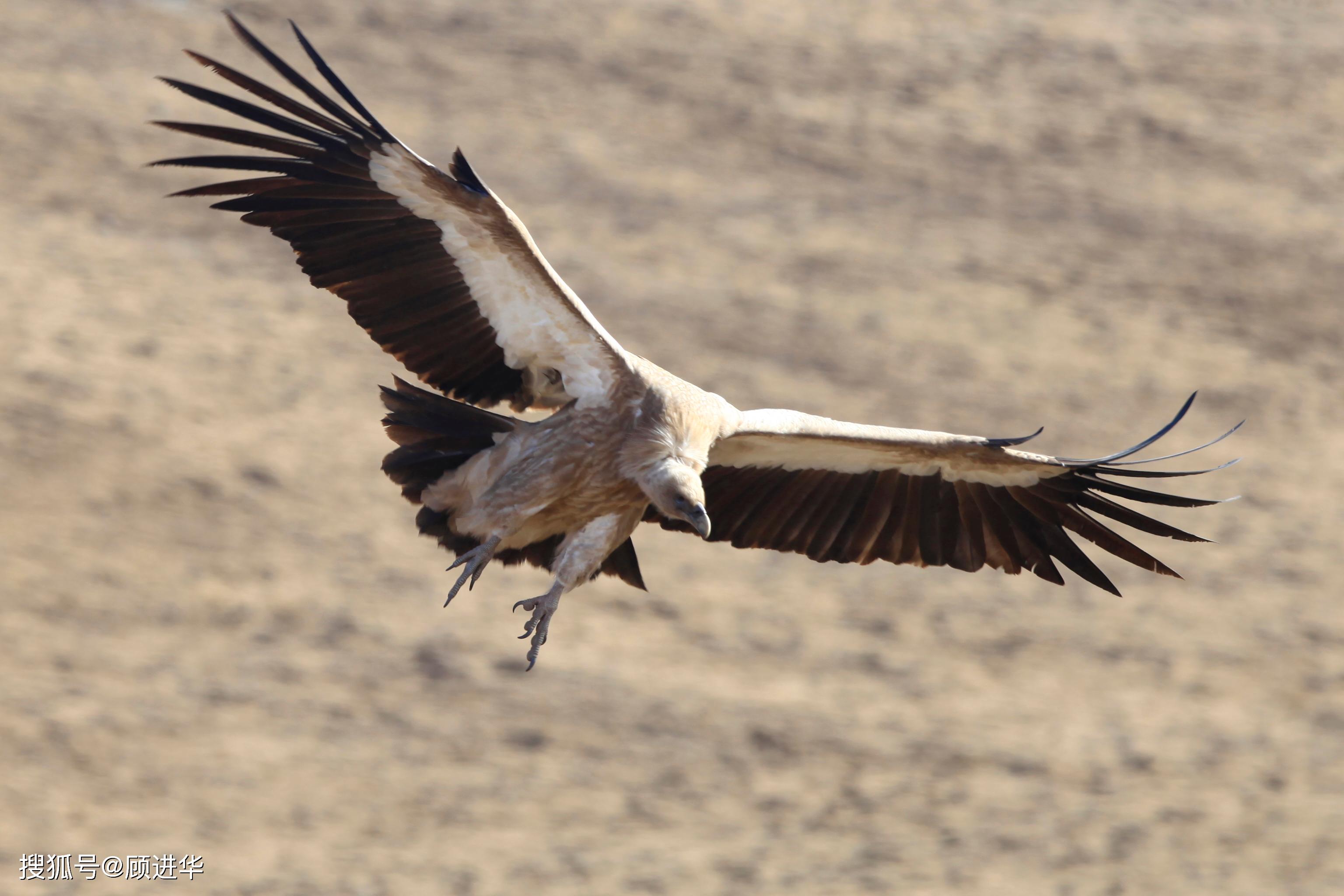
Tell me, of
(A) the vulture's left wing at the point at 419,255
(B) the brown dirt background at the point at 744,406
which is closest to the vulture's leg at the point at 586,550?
(A) the vulture's left wing at the point at 419,255

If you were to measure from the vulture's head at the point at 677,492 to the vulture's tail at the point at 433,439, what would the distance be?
0.74 meters

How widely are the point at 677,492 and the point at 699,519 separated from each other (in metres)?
0.17

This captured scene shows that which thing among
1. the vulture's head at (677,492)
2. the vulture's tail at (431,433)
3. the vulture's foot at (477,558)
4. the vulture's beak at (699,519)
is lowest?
the vulture's foot at (477,558)

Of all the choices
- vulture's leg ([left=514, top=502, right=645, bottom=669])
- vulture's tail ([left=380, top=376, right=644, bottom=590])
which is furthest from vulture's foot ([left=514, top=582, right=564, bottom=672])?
vulture's tail ([left=380, top=376, right=644, bottom=590])

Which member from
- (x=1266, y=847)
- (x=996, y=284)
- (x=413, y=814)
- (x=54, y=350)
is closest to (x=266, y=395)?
(x=54, y=350)

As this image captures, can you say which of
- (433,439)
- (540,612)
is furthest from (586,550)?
(433,439)

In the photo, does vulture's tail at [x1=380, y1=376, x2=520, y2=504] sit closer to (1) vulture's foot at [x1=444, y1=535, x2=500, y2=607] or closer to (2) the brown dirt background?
(1) vulture's foot at [x1=444, y1=535, x2=500, y2=607]

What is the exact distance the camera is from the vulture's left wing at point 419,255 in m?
7.42

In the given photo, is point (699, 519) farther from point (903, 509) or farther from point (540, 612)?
point (903, 509)

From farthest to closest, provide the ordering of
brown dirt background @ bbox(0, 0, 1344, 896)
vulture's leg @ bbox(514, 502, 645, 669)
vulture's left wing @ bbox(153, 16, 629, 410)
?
brown dirt background @ bbox(0, 0, 1344, 896)
vulture's leg @ bbox(514, 502, 645, 669)
vulture's left wing @ bbox(153, 16, 629, 410)

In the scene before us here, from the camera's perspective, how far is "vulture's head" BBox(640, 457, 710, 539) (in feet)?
23.7

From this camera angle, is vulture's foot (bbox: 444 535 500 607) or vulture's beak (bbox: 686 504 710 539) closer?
vulture's beak (bbox: 686 504 710 539)

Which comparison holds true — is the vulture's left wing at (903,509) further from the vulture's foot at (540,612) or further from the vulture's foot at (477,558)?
the vulture's foot at (540,612)

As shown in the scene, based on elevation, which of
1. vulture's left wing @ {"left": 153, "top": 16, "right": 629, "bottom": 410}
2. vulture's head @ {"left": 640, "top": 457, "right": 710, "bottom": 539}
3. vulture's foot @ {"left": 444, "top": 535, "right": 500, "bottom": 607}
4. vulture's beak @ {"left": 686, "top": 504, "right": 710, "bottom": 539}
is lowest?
vulture's foot @ {"left": 444, "top": 535, "right": 500, "bottom": 607}
